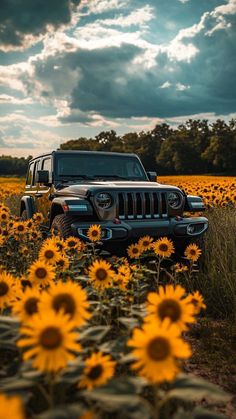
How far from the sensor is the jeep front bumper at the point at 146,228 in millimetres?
5105

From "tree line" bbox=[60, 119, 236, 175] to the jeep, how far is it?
48.6 m

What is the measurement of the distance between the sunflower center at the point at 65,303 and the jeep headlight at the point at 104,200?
12.6 ft

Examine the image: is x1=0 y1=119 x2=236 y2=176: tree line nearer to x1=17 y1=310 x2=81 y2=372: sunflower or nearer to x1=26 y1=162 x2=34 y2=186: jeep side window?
x1=26 y1=162 x2=34 y2=186: jeep side window

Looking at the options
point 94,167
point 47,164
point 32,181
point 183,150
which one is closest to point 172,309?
point 94,167

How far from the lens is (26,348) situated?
1.87 metres

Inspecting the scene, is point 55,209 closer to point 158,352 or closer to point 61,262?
point 61,262

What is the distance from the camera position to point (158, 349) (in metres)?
1.25

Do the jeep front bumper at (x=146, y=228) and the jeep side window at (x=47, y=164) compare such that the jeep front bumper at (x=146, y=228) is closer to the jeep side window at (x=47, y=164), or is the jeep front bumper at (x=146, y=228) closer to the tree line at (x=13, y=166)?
the jeep side window at (x=47, y=164)

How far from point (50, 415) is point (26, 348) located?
2.74 ft

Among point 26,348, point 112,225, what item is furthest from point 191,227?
point 26,348

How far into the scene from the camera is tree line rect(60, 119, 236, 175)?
56406 mm

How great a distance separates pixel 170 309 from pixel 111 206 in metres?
3.91

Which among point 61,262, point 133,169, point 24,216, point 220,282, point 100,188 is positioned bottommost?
point 220,282

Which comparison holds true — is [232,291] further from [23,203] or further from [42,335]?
[23,203]
